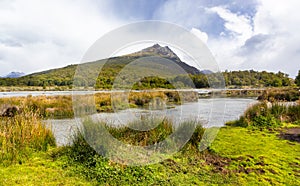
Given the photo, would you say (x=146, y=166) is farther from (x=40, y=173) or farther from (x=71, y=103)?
(x=71, y=103)

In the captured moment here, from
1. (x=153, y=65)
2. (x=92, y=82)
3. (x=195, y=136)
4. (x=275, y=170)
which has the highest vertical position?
(x=153, y=65)

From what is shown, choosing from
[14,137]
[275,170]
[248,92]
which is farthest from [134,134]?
[248,92]

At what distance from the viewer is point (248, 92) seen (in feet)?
123

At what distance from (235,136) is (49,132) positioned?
4.98m

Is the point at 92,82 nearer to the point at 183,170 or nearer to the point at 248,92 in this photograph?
the point at 183,170

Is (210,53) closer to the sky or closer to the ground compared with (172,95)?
closer to the sky

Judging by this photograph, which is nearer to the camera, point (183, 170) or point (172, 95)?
point (183, 170)

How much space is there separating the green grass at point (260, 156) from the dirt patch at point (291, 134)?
0.24m

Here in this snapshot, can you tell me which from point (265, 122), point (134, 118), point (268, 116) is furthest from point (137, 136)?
point (268, 116)

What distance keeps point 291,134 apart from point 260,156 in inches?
106

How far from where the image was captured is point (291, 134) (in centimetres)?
683

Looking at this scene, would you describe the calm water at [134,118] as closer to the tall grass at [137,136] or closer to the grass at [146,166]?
the tall grass at [137,136]

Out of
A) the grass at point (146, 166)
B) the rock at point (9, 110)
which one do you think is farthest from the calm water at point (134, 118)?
the rock at point (9, 110)

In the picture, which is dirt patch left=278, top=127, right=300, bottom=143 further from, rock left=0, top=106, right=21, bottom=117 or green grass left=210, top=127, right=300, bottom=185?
rock left=0, top=106, right=21, bottom=117
